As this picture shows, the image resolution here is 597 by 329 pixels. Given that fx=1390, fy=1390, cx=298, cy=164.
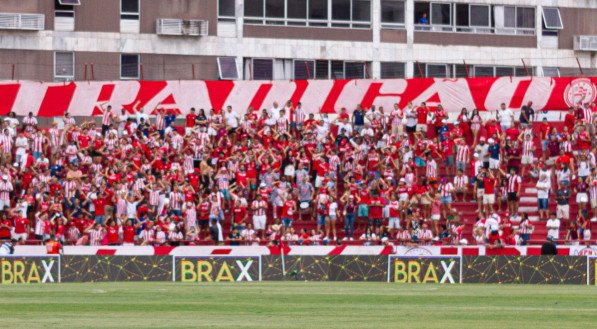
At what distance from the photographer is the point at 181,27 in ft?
231

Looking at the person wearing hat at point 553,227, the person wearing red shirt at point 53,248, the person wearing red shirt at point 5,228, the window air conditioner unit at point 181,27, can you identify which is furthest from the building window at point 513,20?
the person wearing red shirt at point 53,248

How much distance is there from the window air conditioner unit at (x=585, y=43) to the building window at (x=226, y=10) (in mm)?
19125

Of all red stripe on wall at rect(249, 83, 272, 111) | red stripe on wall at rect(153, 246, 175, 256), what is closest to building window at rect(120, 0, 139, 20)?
red stripe on wall at rect(249, 83, 272, 111)

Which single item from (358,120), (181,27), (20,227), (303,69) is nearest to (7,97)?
A: (181,27)

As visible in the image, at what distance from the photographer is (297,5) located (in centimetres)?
7331

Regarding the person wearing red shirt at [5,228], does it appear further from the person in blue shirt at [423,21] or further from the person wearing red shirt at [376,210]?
the person in blue shirt at [423,21]

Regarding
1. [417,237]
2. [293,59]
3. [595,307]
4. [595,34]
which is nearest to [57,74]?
[293,59]

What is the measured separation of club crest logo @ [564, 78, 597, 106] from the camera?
5991 cm

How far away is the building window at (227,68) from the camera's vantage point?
7069 centimetres

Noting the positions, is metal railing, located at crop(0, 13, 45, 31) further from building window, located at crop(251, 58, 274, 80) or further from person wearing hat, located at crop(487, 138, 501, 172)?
person wearing hat, located at crop(487, 138, 501, 172)

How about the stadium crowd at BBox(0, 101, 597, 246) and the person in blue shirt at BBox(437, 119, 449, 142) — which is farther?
the person in blue shirt at BBox(437, 119, 449, 142)

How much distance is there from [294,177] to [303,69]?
17633 mm

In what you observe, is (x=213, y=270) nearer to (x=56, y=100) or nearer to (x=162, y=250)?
(x=162, y=250)

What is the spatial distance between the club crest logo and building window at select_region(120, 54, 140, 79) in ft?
72.2
